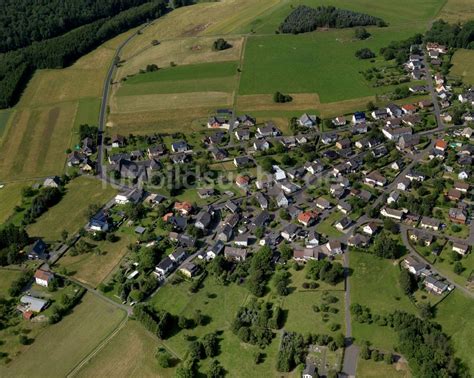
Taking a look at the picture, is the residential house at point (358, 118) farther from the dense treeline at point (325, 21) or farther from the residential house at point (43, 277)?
the residential house at point (43, 277)

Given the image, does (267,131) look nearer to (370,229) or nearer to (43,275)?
(370,229)

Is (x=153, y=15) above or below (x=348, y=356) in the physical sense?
above

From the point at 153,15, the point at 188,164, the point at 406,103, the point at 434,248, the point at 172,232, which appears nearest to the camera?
the point at 434,248

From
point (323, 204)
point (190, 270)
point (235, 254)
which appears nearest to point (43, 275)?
point (190, 270)

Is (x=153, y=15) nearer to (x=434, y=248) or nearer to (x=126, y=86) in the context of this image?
(x=126, y=86)

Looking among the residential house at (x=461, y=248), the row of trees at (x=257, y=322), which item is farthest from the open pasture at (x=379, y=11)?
the row of trees at (x=257, y=322)

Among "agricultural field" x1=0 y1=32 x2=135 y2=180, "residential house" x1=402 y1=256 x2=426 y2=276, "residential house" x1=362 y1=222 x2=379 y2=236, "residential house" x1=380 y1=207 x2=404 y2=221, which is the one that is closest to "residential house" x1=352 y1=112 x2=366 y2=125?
"residential house" x1=380 y1=207 x2=404 y2=221

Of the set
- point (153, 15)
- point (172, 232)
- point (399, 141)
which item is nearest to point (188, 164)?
point (172, 232)
